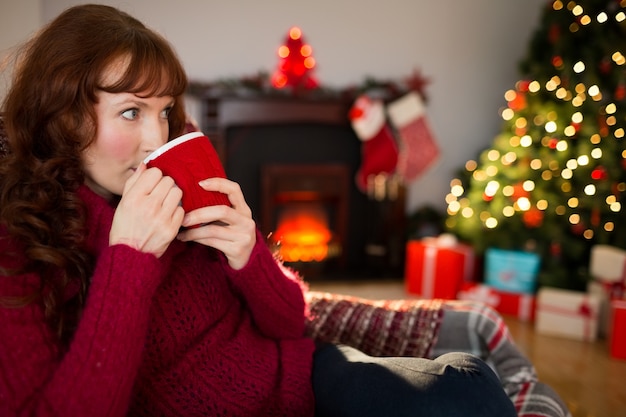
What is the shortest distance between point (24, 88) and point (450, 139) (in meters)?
3.70

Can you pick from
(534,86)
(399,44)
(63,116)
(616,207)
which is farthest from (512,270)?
(63,116)

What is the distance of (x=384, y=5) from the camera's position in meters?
3.94

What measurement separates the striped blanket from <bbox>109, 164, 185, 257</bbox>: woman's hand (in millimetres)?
629

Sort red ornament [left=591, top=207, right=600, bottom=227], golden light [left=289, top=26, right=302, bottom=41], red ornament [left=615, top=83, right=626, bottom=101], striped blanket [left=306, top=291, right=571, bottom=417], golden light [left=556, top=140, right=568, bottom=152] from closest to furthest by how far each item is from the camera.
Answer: striped blanket [left=306, top=291, right=571, bottom=417] < red ornament [left=615, top=83, right=626, bottom=101] < red ornament [left=591, top=207, right=600, bottom=227] < golden light [left=556, top=140, right=568, bottom=152] < golden light [left=289, top=26, right=302, bottom=41]

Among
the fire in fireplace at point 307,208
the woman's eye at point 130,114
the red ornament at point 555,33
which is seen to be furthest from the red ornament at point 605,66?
the woman's eye at point 130,114

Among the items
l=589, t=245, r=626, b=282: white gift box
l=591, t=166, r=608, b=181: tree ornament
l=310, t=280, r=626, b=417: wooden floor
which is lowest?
l=310, t=280, r=626, b=417: wooden floor

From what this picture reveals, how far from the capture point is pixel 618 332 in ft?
8.39

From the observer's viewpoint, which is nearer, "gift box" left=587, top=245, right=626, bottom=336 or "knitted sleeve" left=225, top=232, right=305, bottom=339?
"knitted sleeve" left=225, top=232, right=305, bottom=339

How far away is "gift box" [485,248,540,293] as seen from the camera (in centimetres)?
318

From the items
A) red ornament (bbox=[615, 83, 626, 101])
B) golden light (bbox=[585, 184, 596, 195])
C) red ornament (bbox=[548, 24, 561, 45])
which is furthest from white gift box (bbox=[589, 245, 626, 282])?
red ornament (bbox=[548, 24, 561, 45])

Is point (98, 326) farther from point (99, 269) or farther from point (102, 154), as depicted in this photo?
point (102, 154)

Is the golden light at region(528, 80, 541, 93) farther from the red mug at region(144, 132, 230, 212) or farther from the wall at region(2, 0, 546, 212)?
the red mug at region(144, 132, 230, 212)

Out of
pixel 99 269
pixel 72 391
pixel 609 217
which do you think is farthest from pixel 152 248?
pixel 609 217

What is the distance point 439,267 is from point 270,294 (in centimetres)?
243
